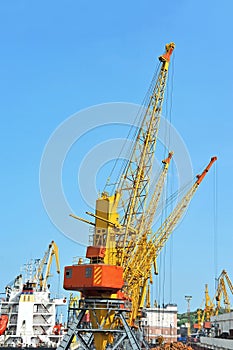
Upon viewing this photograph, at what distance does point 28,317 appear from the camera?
84.9m

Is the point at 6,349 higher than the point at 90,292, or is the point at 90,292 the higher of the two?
the point at 90,292

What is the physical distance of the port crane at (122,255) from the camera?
47.3 metres

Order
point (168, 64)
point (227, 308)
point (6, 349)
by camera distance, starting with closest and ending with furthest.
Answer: point (168, 64), point (6, 349), point (227, 308)

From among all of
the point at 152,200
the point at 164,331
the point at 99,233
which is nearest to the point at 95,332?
the point at 99,233

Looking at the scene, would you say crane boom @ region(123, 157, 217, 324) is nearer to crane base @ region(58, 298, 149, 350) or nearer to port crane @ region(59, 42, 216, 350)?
port crane @ region(59, 42, 216, 350)

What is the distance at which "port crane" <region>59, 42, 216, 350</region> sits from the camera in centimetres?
4734

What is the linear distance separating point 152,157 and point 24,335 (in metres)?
39.5

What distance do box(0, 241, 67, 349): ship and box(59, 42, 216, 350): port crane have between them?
15104mm

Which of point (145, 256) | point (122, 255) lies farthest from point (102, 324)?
point (145, 256)

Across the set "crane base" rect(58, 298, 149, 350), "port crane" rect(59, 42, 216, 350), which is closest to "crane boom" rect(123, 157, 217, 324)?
"port crane" rect(59, 42, 216, 350)

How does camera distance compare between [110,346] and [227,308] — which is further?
[227,308]

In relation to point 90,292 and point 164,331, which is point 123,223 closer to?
point 90,292

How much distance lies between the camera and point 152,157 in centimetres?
6569

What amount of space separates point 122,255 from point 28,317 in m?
32.3
